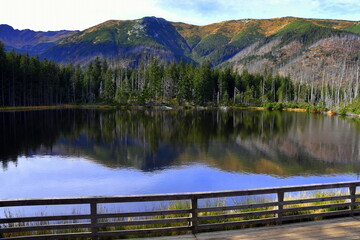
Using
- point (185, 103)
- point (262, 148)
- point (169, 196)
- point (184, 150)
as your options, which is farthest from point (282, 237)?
point (185, 103)

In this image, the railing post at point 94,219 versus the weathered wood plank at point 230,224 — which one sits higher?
the railing post at point 94,219

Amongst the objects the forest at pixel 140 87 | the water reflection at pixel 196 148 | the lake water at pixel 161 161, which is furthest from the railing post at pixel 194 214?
the forest at pixel 140 87

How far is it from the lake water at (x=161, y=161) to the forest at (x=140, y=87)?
7011 cm

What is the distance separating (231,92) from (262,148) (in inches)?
5262

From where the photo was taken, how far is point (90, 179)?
2697 cm

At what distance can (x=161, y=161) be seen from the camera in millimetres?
34562

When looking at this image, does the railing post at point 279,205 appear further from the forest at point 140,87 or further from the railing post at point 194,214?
the forest at point 140,87

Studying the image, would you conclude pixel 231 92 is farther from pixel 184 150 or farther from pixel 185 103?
pixel 184 150

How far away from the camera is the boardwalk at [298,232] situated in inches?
408

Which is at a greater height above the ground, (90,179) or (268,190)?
(268,190)

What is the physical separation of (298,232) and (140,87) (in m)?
156

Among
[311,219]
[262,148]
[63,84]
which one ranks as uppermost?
[63,84]

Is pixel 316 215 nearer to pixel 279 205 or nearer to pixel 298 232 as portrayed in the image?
pixel 298 232

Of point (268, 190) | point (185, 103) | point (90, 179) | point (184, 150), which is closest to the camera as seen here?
point (268, 190)
